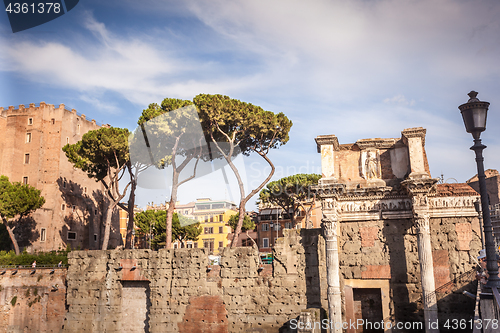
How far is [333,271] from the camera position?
12984mm

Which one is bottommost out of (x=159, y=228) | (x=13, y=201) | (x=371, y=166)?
(x=159, y=228)

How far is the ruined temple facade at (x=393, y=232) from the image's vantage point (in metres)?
12.5

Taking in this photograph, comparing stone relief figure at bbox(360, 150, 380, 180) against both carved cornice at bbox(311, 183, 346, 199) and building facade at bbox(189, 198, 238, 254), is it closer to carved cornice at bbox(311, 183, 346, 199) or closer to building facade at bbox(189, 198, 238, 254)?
carved cornice at bbox(311, 183, 346, 199)

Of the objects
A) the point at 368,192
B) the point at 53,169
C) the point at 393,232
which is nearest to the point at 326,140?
the point at 368,192

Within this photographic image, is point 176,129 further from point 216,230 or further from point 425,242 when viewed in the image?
point 216,230

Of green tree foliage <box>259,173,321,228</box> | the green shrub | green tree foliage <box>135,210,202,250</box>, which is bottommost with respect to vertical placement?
the green shrub

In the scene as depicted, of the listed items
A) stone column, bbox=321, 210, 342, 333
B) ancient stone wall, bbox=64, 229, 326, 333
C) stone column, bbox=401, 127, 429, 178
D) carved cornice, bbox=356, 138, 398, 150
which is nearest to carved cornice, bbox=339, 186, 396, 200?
stone column, bbox=321, 210, 342, 333

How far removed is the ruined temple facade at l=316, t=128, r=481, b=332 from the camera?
494 inches

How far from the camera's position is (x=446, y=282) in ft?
41.1

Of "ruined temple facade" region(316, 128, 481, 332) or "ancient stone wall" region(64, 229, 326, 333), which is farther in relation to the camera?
"ancient stone wall" region(64, 229, 326, 333)

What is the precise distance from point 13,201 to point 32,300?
11.3 m

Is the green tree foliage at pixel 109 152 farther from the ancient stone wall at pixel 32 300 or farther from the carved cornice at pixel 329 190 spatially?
the carved cornice at pixel 329 190

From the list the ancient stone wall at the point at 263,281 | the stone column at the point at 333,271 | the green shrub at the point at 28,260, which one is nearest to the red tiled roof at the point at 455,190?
the ancient stone wall at the point at 263,281

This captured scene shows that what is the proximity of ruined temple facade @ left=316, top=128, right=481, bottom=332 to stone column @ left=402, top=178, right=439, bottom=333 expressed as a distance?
29mm
